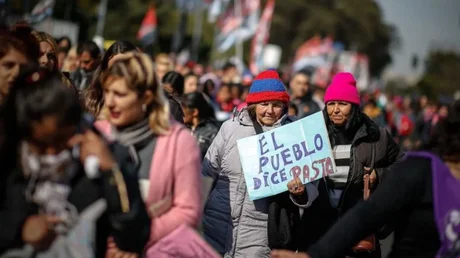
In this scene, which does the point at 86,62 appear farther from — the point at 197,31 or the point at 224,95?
the point at 197,31

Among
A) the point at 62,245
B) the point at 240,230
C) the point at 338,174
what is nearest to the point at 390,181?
the point at 62,245

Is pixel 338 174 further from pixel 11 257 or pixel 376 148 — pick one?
pixel 11 257

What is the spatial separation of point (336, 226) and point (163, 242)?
771mm

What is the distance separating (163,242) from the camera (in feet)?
14.2

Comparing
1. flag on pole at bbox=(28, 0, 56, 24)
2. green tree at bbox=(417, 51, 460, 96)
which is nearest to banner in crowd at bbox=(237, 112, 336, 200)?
flag on pole at bbox=(28, 0, 56, 24)

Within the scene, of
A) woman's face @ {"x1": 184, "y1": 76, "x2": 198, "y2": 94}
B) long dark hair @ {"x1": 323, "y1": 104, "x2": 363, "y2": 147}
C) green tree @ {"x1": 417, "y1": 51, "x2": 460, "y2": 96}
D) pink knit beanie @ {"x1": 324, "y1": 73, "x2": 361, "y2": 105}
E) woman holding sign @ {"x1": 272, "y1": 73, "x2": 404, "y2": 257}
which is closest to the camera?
woman holding sign @ {"x1": 272, "y1": 73, "x2": 404, "y2": 257}

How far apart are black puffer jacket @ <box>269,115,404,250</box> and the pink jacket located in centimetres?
225

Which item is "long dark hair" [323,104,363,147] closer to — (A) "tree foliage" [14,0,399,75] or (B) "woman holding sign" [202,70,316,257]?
(B) "woman holding sign" [202,70,316,257]

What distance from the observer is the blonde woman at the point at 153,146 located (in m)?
4.28

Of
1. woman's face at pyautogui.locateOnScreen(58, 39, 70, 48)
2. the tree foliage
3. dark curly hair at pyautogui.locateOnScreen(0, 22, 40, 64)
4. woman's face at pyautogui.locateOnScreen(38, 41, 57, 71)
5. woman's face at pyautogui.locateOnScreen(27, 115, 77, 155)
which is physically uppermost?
dark curly hair at pyautogui.locateOnScreen(0, 22, 40, 64)

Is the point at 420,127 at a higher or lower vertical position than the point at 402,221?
lower

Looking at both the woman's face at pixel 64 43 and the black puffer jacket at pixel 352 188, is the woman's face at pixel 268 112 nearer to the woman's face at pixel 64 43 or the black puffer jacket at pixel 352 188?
the black puffer jacket at pixel 352 188

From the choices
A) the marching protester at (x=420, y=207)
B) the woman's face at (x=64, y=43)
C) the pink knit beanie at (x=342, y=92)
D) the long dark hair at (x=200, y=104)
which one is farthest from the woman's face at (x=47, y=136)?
the woman's face at (x=64, y=43)

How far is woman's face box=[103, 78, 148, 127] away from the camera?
428 cm
